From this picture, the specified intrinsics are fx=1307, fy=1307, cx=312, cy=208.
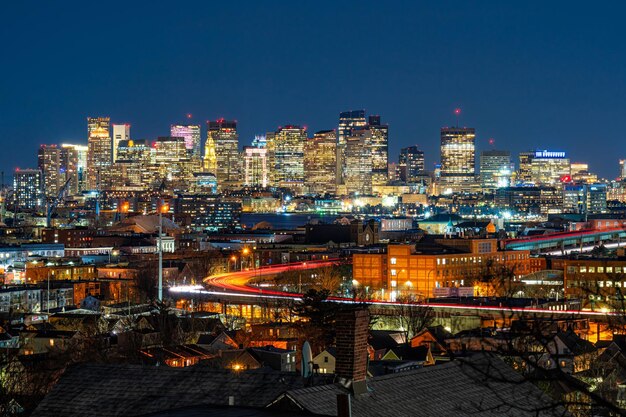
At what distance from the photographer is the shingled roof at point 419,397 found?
547 inches

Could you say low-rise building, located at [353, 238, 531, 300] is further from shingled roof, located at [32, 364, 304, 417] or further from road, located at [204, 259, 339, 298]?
shingled roof, located at [32, 364, 304, 417]

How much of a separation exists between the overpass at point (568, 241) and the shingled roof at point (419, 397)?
97.1m

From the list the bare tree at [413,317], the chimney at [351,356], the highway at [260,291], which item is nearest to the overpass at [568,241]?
the highway at [260,291]

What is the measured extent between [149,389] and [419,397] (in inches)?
142

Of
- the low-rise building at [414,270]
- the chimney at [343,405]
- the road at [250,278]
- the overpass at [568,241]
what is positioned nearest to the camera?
the chimney at [343,405]

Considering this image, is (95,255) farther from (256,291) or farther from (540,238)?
(256,291)

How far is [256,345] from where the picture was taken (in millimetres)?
51062

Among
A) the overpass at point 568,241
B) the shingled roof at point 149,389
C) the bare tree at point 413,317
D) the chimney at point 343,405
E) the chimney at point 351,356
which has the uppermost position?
the chimney at point 351,356

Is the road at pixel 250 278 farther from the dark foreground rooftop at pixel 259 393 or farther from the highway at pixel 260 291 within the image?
the dark foreground rooftop at pixel 259 393

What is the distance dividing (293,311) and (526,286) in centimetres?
2784

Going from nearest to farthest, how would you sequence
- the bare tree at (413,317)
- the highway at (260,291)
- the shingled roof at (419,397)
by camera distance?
the shingled roof at (419,397) < the bare tree at (413,317) < the highway at (260,291)

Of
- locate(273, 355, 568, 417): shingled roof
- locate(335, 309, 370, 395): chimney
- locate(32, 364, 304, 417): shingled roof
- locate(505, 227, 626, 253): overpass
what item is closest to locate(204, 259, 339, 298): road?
locate(505, 227, 626, 253): overpass

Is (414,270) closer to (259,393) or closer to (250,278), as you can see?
(250,278)

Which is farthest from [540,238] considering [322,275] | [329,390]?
[329,390]
